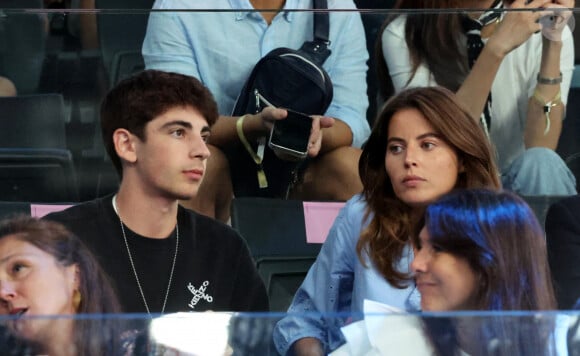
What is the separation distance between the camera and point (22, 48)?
247 centimetres

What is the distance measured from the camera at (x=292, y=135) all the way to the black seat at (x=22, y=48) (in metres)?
0.51

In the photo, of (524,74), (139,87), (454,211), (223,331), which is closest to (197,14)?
(139,87)

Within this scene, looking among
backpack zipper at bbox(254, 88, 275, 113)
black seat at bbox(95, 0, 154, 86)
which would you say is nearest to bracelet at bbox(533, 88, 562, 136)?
backpack zipper at bbox(254, 88, 275, 113)

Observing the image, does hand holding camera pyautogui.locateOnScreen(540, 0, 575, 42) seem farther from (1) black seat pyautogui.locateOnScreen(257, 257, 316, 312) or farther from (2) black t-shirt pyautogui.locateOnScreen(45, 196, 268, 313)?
(2) black t-shirt pyautogui.locateOnScreen(45, 196, 268, 313)

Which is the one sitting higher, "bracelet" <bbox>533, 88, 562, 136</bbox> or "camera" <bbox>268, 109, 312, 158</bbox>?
"bracelet" <bbox>533, 88, 562, 136</bbox>

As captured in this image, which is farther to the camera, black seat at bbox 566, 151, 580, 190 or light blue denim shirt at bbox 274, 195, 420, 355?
black seat at bbox 566, 151, 580, 190

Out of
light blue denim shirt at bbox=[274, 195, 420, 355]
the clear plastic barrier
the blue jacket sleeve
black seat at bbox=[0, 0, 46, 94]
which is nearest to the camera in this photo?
the clear plastic barrier

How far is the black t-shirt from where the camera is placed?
215 cm

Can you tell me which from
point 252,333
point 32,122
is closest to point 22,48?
point 32,122

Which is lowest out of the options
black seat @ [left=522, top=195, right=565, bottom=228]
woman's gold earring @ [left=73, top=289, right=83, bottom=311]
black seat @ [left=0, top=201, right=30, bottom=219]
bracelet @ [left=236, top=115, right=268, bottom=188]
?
woman's gold earring @ [left=73, top=289, right=83, bottom=311]

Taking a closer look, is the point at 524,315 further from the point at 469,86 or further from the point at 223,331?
the point at 469,86

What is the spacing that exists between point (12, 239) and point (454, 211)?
2.38 feet

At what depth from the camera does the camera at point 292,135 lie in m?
2.48

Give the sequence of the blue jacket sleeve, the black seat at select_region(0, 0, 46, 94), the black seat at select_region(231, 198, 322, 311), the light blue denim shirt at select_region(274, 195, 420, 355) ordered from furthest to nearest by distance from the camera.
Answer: the black seat at select_region(0, 0, 46, 94) < the black seat at select_region(231, 198, 322, 311) < the blue jacket sleeve < the light blue denim shirt at select_region(274, 195, 420, 355)
